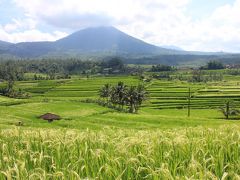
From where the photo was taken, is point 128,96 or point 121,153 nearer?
point 121,153

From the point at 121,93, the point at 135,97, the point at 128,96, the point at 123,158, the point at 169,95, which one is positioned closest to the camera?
the point at 123,158

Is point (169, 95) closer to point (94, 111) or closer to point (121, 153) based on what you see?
point (94, 111)

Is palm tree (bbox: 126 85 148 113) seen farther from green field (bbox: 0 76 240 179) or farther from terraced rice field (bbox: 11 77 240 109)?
green field (bbox: 0 76 240 179)

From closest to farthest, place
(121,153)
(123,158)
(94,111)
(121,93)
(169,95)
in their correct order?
(123,158) → (121,153) → (94,111) → (121,93) → (169,95)

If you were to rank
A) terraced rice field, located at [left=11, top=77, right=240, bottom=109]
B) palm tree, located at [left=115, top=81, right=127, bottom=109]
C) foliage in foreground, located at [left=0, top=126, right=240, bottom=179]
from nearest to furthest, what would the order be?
foliage in foreground, located at [left=0, top=126, right=240, bottom=179]
terraced rice field, located at [left=11, top=77, right=240, bottom=109]
palm tree, located at [left=115, top=81, right=127, bottom=109]

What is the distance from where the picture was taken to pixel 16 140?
9.67 m

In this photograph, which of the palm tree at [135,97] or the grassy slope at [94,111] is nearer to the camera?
the grassy slope at [94,111]

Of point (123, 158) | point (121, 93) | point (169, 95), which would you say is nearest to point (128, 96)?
point (121, 93)

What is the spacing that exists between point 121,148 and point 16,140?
375cm

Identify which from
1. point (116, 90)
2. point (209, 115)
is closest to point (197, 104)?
point (209, 115)

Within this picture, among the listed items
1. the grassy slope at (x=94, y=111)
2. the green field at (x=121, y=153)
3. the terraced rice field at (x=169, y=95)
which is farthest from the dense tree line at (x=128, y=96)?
the green field at (x=121, y=153)

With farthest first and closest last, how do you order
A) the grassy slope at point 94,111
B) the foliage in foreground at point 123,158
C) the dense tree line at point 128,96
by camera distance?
the dense tree line at point 128,96, the grassy slope at point 94,111, the foliage in foreground at point 123,158

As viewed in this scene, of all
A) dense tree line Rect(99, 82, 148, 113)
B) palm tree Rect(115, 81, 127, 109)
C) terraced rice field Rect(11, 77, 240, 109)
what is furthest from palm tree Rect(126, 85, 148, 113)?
terraced rice field Rect(11, 77, 240, 109)

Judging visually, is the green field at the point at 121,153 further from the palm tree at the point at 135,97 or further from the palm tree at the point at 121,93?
the palm tree at the point at 121,93
